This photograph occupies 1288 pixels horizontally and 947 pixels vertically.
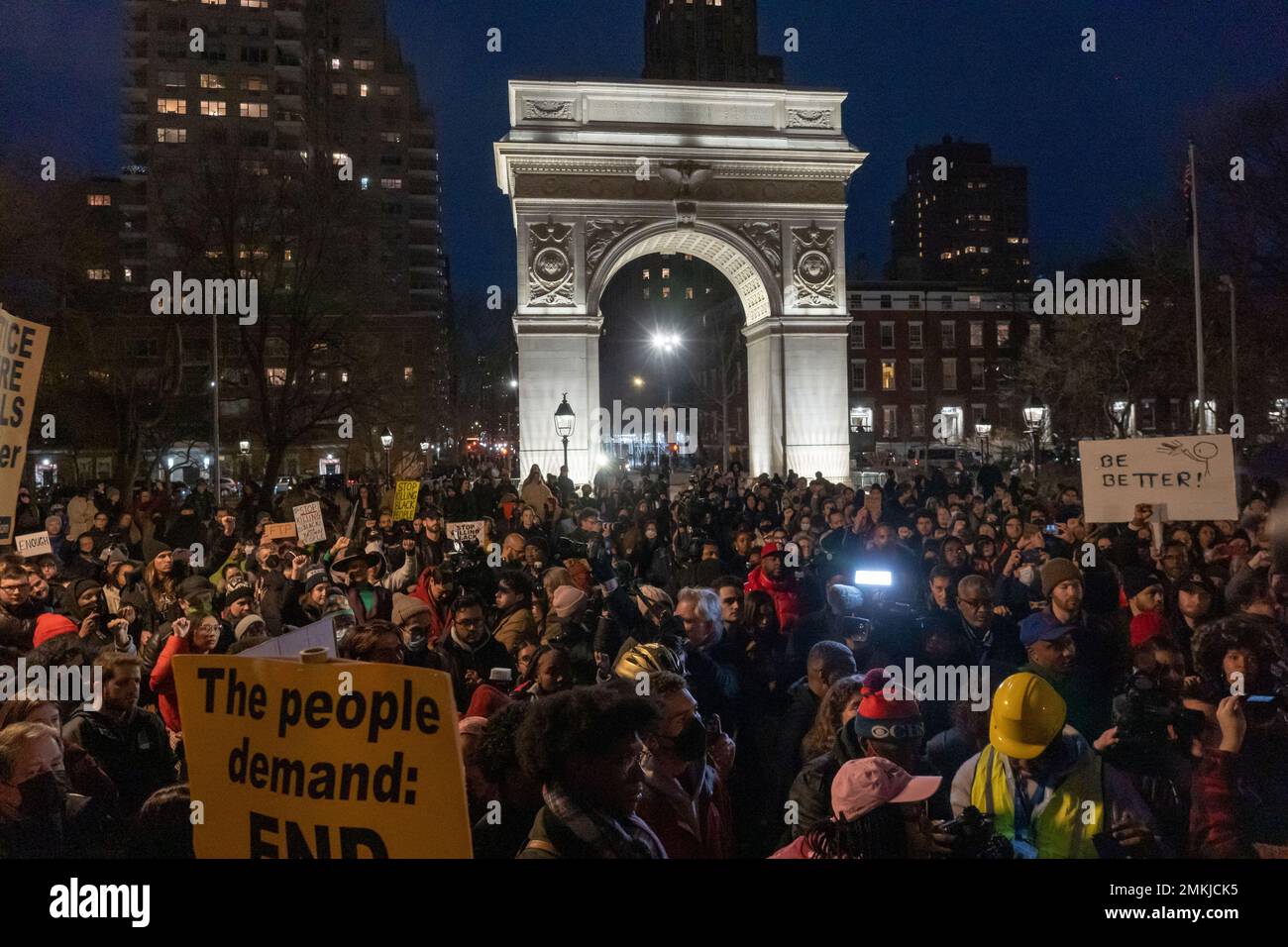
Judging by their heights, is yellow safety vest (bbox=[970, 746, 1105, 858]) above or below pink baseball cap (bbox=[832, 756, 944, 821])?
below

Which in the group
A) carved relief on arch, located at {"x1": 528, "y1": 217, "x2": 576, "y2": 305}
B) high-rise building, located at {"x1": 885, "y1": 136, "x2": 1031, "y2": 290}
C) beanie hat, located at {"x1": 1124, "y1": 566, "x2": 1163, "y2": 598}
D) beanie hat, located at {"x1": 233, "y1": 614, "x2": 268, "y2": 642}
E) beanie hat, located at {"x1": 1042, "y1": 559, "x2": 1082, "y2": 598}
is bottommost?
beanie hat, located at {"x1": 233, "y1": 614, "x2": 268, "y2": 642}

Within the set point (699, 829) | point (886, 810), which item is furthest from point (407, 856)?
point (886, 810)

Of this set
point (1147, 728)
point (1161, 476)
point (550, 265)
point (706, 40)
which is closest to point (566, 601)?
point (1147, 728)

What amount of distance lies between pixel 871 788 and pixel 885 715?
1.37 ft

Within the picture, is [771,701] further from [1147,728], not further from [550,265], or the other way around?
[550,265]

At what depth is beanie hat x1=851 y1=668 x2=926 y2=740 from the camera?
3727 mm

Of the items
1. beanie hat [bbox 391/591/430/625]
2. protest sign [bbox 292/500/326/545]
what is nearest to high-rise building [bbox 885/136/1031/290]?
protest sign [bbox 292/500/326/545]

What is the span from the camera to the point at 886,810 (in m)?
3.40

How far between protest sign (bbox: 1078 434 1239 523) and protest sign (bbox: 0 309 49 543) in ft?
23.8

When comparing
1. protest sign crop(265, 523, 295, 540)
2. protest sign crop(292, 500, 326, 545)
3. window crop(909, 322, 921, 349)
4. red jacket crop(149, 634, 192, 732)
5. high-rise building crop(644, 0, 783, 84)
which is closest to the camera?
red jacket crop(149, 634, 192, 732)

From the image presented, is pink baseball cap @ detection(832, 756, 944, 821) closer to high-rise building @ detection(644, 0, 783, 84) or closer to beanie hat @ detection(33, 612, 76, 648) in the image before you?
beanie hat @ detection(33, 612, 76, 648)

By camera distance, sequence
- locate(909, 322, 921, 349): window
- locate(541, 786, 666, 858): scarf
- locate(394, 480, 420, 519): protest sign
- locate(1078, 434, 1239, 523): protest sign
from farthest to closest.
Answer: locate(909, 322, 921, 349): window, locate(394, 480, 420, 519): protest sign, locate(1078, 434, 1239, 523): protest sign, locate(541, 786, 666, 858): scarf

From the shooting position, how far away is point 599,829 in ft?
10.3
